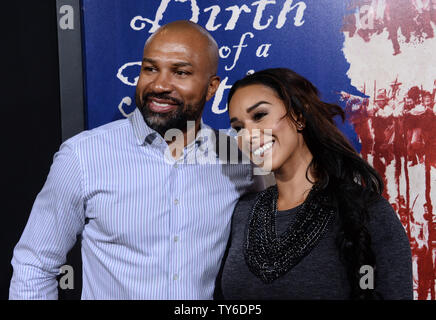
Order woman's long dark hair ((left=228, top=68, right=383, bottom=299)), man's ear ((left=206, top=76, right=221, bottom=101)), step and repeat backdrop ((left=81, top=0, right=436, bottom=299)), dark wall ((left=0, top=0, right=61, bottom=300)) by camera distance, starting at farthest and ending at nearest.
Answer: step and repeat backdrop ((left=81, top=0, right=436, bottom=299)) → dark wall ((left=0, top=0, right=61, bottom=300)) → man's ear ((left=206, top=76, right=221, bottom=101)) → woman's long dark hair ((left=228, top=68, right=383, bottom=299))

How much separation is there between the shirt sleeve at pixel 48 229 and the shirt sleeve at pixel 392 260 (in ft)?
3.65

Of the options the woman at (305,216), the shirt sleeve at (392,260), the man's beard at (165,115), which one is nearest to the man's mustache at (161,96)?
the man's beard at (165,115)

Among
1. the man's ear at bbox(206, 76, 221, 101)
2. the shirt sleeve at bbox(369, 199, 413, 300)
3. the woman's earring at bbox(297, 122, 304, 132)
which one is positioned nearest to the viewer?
the shirt sleeve at bbox(369, 199, 413, 300)

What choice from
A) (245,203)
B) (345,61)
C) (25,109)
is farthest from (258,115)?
(25,109)

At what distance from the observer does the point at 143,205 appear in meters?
1.70

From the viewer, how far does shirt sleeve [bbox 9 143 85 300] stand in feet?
5.46

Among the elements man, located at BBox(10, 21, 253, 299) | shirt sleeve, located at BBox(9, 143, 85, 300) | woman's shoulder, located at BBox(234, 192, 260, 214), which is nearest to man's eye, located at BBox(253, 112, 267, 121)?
man, located at BBox(10, 21, 253, 299)

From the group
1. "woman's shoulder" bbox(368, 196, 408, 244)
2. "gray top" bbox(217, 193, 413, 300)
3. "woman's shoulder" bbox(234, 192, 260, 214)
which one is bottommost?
"gray top" bbox(217, 193, 413, 300)

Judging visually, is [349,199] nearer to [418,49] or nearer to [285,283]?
[285,283]

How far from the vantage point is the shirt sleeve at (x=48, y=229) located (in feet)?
5.46

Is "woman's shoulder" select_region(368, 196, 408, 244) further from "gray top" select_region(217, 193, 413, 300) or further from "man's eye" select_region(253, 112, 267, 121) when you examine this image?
"man's eye" select_region(253, 112, 267, 121)

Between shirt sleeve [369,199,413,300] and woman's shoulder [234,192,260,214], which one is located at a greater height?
woman's shoulder [234,192,260,214]

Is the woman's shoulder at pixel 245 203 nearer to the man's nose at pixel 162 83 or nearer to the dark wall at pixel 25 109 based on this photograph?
the man's nose at pixel 162 83

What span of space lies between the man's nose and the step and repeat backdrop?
1.90 feet
